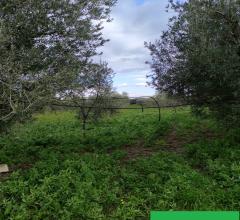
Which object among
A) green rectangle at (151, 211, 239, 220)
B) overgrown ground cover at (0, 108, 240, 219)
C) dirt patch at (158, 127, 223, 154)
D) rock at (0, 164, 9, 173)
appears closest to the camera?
green rectangle at (151, 211, 239, 220)

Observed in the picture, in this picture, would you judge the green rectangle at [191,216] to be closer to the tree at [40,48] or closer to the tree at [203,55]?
the tree at [40,48]

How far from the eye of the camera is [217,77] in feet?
26.3

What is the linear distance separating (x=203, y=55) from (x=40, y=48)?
3070mm

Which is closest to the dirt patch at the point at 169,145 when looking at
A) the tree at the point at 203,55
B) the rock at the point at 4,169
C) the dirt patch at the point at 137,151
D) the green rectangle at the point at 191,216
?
the dirt patch at the point at 137,151

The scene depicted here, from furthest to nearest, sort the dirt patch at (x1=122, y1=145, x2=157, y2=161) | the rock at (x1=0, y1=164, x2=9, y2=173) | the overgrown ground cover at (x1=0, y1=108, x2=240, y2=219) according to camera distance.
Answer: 1. the dirt patch at (x1=122, y1=145, x2=157, y2=161)
2. the rock at (x1=0, y1=164, x2=9, y2=173)
3. the overgrown ground cover at (x1=0, y1=108, x2=240, y2=219)

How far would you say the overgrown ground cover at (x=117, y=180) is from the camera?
5.75 metres

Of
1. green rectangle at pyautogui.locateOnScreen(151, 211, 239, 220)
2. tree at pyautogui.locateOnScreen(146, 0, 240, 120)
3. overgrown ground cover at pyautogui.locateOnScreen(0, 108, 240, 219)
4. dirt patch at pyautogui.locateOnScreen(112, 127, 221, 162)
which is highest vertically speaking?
tree at pyautogui.locateOnScreen(146, 0, 240, 120)

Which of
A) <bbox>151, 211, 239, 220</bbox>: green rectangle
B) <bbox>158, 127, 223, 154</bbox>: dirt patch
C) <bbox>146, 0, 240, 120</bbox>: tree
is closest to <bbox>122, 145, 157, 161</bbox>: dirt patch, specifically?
<bbox>158, 127, 223, 154</bbox>: dirt patch

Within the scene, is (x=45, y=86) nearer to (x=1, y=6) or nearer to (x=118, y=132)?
(x=1, y=6)

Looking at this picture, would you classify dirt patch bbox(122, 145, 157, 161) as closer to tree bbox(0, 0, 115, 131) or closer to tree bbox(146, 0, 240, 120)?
tree bbox(146, 0, 240, 120)

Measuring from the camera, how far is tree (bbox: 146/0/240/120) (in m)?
7.84

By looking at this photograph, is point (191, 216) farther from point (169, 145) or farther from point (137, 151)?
point (169, 145)

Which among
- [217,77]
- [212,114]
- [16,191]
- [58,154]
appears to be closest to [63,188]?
[16,191]

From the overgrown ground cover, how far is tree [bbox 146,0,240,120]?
1140 millimetres
